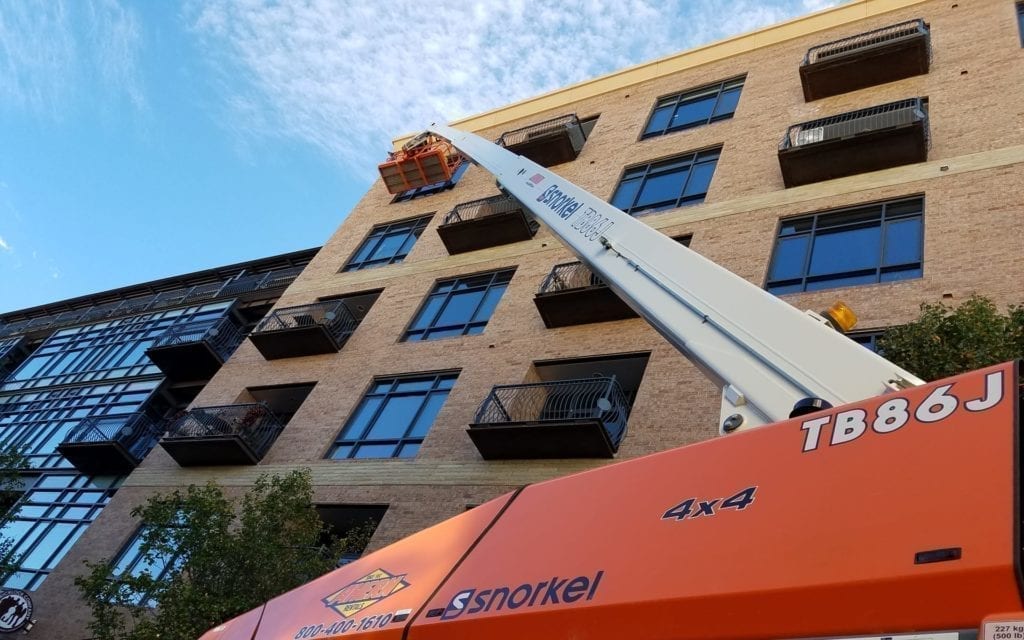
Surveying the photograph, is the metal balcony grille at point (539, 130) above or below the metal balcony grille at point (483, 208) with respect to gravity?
above

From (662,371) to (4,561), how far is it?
51.9 feet

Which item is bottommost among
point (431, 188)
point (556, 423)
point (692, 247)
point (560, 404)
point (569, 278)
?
point (556, 423)

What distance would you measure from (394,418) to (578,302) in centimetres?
480

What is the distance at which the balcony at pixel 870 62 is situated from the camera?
1758 centimetres

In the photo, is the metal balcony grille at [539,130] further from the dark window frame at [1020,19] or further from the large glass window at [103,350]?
the large glass window at [103,350]

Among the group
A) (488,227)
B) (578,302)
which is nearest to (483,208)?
(488,227)

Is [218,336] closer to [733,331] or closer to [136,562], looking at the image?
[136,562]

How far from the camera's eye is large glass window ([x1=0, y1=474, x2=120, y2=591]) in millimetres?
21312

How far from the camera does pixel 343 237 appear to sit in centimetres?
2616

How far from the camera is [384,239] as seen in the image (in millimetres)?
25031

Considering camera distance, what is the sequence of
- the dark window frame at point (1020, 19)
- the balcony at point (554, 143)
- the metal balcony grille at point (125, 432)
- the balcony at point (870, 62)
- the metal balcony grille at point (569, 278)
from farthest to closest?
1. the metal balcony grille at point (125, 432)
2. the balcony at point (554, 143)
3. the balcony at point (870, 62)
4. the dark window frame at point (1020, 19)
5. the metal balcony grille at point (569, 278)

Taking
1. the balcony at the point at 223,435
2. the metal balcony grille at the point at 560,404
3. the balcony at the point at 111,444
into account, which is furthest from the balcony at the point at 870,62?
the balcony at the point at 111,444

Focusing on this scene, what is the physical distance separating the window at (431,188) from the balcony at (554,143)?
2.70 m

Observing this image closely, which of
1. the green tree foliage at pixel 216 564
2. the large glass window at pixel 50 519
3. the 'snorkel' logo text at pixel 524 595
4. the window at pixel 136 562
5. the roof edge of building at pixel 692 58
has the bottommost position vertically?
the 'snorkel' logo text at pixel 524 595
